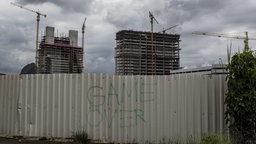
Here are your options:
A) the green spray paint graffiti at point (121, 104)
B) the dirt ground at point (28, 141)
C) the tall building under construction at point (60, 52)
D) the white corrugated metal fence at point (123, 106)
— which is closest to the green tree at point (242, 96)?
the white corrugated metal fence at point (123, 106)

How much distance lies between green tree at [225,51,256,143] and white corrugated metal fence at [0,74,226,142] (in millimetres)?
992

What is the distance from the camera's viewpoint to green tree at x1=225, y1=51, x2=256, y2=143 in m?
8.75

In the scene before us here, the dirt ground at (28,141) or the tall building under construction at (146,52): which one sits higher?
the tall building under construction at (146,52)

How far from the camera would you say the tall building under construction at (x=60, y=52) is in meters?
51.8

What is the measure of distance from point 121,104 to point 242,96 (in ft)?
10.7

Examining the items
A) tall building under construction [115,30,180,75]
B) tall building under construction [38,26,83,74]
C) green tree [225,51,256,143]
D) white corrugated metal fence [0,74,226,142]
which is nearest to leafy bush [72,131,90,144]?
white corrugated metal fence [0,74,226,142]

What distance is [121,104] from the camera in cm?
970

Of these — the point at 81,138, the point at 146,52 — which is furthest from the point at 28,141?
the point at 146,52

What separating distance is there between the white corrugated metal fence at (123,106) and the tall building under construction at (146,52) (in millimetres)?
42347

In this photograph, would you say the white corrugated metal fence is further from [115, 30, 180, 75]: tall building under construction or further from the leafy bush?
[115, 30, 180, 75]: tall building under construction

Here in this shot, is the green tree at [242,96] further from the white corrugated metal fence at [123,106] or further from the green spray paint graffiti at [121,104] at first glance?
the green spray paint graffiti at [121,104]

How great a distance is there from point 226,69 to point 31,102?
226 inches

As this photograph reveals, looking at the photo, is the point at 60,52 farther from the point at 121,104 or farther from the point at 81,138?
the point at 81,138

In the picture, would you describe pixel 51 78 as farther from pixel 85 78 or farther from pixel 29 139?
pixel 29 139
